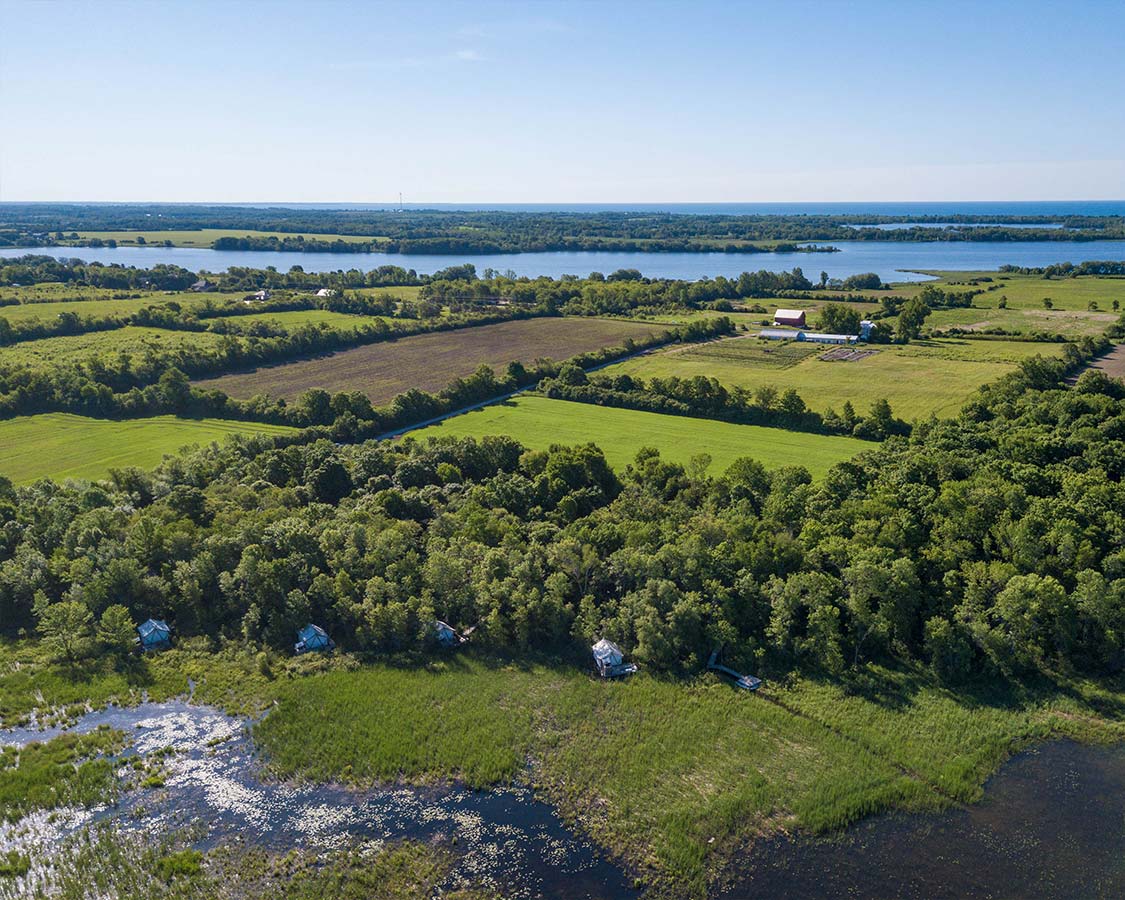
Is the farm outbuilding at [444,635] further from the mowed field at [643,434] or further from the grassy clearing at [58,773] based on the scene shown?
the mowed field at [643,434]

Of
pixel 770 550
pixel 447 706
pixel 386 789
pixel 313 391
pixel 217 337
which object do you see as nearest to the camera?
pixel 386 789

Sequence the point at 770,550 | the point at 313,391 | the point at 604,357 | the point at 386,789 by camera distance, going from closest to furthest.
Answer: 1. the point at 386,789
2. the point at 770,550
3. the point at 313,391
4. the point at 604,357

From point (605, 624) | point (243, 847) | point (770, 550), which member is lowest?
point (243, 847)

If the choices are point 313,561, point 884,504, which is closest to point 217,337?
point 313,561

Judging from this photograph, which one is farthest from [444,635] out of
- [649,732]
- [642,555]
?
[649,732]

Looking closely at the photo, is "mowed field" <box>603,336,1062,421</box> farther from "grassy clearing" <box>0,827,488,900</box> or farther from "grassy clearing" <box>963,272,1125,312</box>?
"grassy clearing" <box>0,827,488,900</box>

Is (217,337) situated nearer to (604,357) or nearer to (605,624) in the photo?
(604,357)

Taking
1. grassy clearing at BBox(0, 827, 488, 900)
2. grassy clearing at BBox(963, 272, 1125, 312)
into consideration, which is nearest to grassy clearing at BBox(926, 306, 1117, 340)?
grassy clearing at BBox(963, 272, 1125, 312)
